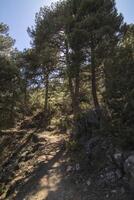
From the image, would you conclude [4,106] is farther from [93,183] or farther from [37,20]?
[37,20]

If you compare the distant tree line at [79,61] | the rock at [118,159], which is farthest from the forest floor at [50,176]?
the distant tree line at [79,61]

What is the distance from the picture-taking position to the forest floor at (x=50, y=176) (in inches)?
623

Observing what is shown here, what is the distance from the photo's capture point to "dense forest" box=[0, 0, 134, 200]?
672 inches

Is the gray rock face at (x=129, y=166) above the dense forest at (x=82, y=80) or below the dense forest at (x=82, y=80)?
below

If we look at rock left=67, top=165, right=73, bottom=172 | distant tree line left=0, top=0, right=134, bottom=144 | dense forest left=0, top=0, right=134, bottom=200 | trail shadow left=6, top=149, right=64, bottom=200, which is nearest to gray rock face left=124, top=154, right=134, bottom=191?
dense forest left=0, top=0, right=134, bottom=200

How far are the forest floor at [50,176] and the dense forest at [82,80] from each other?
5.9 inches

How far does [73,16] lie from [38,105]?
1884 centimetres

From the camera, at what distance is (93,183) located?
1627cm

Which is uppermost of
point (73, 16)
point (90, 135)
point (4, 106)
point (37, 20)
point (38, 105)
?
point (37, 20)

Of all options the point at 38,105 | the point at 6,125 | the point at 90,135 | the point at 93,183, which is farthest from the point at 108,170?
the point at 38,105

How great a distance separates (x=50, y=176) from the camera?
61.0 feet

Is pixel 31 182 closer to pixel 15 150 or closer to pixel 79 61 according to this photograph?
pixel 15 150

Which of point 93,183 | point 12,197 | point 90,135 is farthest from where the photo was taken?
point 90,135

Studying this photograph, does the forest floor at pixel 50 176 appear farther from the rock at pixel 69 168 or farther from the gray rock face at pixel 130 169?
the gray rock face at pixel 130 169
